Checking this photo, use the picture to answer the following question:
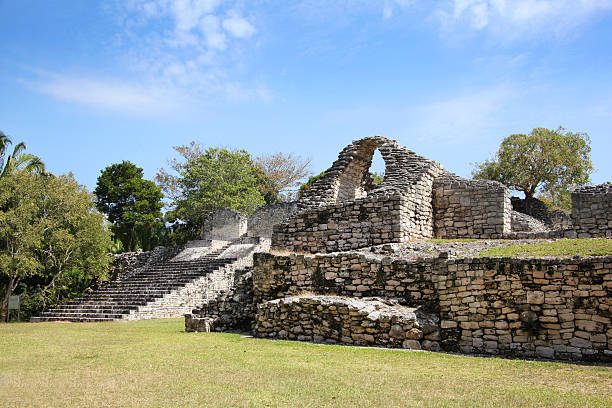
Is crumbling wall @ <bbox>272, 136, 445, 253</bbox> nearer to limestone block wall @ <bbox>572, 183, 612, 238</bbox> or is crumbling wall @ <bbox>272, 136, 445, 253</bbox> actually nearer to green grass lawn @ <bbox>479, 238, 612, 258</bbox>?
green grass lawn @ <bbox>479, 238, 612, 258</bbox>

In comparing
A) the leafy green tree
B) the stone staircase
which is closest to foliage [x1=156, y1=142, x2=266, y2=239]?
the leafy green tree

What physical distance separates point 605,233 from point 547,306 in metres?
6.06

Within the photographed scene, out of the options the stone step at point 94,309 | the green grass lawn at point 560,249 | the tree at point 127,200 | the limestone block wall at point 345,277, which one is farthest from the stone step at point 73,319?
the tree at point 127,200

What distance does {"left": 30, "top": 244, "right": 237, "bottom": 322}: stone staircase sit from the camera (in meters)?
19.4

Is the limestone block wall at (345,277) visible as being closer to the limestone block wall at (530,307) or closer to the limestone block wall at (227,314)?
the limestone block wall at (227,314)

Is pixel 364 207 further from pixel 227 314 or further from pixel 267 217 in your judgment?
pixel 267 217

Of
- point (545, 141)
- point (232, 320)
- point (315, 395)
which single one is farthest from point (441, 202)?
point (545, 141)

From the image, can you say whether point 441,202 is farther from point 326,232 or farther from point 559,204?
point 559,204

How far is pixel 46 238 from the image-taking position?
2084 cm

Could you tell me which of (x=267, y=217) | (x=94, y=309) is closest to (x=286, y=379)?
(x=94, y=309)

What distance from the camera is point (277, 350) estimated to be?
909 cm

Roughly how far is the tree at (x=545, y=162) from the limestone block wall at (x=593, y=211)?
66.7 ft

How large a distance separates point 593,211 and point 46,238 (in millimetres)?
20179

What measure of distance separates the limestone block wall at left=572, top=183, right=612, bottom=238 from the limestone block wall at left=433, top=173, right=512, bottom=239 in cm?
178
